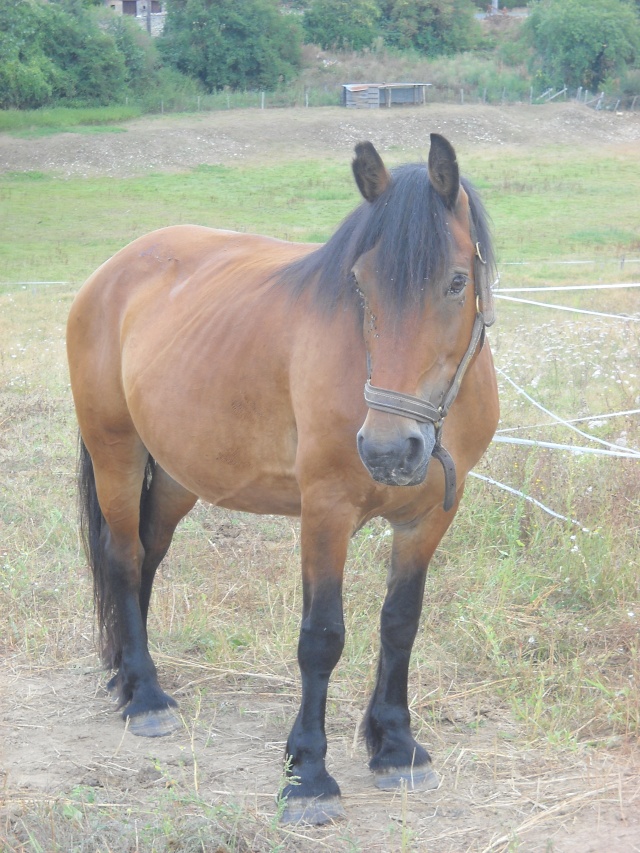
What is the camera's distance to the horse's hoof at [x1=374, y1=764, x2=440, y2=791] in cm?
Answer: 317

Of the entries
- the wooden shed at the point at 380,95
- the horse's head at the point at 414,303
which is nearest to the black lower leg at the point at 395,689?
the horse's head at the point at 414,303

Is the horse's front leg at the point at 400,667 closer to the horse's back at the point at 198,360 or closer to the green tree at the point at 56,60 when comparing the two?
the horse's back at the point at 198,360

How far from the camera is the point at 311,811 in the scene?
297 cm

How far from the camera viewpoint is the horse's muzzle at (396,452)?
8.23ft

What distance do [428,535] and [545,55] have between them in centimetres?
5200

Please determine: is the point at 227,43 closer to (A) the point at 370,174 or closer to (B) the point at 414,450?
(A) the point at 370,174

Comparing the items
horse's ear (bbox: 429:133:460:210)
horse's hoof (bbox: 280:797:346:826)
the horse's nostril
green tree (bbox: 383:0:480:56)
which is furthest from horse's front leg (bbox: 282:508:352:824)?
green tree (bbox: 383:0:480:56)

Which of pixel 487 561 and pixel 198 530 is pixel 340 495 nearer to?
pixel 487 561

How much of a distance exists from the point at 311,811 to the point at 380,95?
42769mm

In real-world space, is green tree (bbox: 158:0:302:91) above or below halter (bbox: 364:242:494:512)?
above

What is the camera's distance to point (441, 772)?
327cm

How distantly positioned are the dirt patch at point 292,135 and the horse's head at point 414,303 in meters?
29.3

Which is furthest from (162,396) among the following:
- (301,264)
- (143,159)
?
(143,159)

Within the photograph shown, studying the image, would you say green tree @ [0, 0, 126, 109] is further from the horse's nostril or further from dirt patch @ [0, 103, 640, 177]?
the horse's nostril
